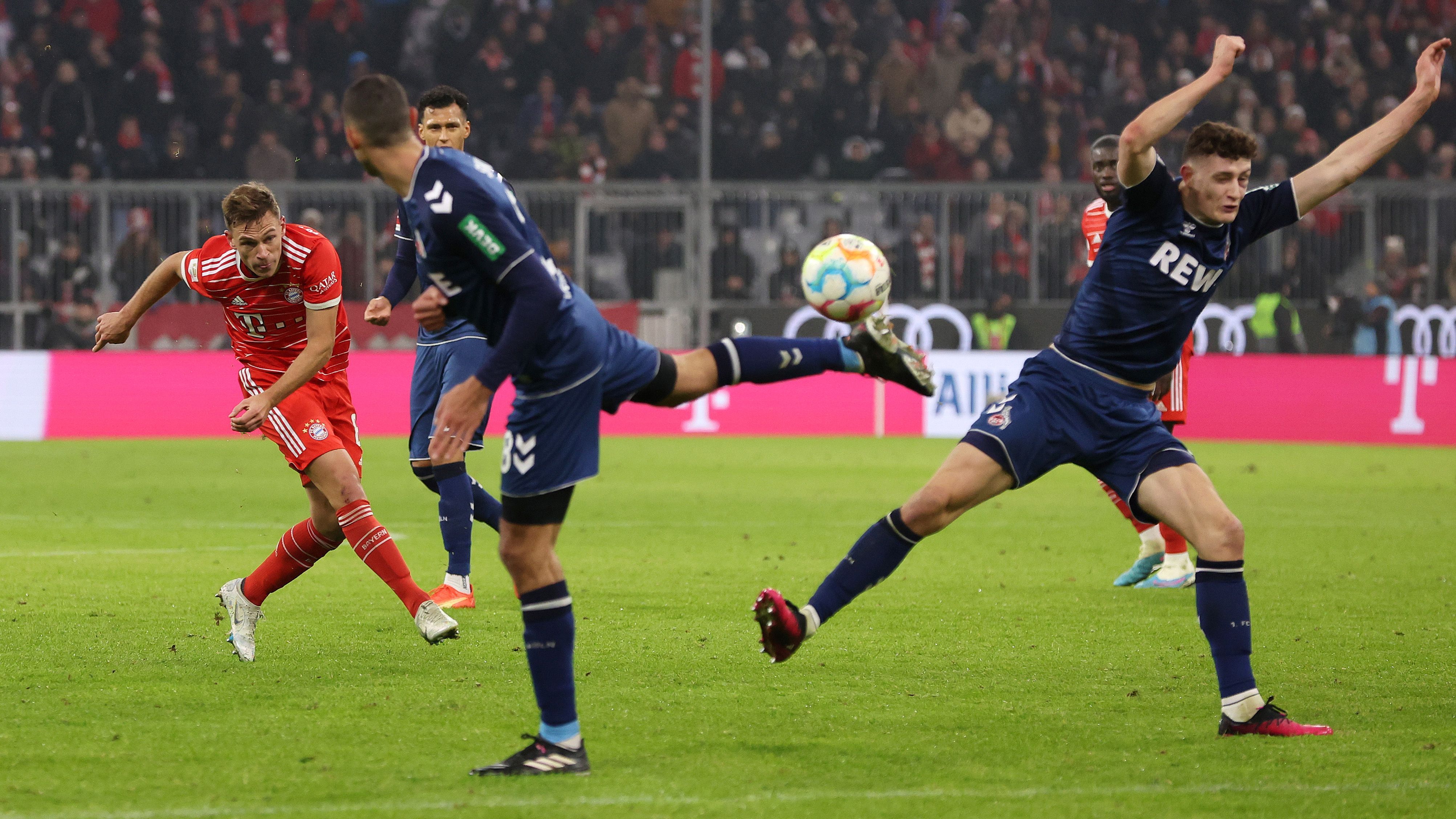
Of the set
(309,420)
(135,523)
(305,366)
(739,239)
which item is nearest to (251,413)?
(305,366)

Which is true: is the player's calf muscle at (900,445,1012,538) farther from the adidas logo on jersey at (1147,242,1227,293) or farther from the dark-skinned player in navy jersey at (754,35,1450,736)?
the adidas logo on jersey at (1147,242,1227,293)

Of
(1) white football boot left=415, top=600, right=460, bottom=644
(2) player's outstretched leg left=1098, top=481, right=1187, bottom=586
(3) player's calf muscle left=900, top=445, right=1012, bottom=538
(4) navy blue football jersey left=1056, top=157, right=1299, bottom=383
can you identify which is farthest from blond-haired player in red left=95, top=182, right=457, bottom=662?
(2) player's outstretched leg left=1098, top=481, right=1187, bottom=586

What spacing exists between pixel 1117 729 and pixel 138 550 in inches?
260

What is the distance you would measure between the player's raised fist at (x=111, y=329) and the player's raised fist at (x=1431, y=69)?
4866mm

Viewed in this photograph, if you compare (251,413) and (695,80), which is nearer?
(251,413)

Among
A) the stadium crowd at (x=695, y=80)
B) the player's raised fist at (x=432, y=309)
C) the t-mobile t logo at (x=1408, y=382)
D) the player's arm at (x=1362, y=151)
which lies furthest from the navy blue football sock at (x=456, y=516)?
the stadium crowd at (x=695, y=80)

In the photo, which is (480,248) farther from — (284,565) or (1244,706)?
(1244,706)

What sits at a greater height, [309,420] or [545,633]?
[309,420]

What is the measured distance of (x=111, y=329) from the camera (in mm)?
6480

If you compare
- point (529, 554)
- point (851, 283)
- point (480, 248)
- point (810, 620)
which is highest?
point (480, 248)

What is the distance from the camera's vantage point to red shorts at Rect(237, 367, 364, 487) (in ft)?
20.8

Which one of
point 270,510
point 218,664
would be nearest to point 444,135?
point 218,664

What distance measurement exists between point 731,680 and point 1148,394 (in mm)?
1813

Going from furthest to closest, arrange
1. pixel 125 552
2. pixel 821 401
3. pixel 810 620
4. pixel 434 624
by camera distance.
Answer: pixel 821 401 < pixel 125 552 < pixel 434 624 < pixel 810 620
